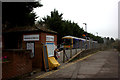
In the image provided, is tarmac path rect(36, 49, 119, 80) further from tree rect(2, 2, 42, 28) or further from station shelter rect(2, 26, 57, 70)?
tree rect(2, 2, 42, 28)

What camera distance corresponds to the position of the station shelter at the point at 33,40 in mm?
9587

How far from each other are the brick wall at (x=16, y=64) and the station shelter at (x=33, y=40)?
4.83ft

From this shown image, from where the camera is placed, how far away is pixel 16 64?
22.6 ft

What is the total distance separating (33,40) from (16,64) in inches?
127

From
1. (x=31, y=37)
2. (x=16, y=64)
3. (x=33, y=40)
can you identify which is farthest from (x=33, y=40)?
(x=16, y=64)

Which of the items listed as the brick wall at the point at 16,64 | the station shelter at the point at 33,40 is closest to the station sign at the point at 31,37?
the station shelter at the point at 33,40

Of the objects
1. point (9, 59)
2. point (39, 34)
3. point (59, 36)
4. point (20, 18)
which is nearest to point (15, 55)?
point (9, 59)

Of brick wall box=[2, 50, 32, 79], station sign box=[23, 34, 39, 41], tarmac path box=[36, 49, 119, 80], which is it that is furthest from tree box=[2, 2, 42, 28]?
tarmac path box=[36, 49, 119, 80]

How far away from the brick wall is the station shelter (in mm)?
1471

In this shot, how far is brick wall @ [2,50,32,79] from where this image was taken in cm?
633

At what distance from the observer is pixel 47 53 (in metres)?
9.67

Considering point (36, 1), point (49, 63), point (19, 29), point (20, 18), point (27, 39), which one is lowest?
point (49, 63)

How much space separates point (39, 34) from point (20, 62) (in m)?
2.95

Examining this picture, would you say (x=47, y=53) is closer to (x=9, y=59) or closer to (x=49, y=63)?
(x=49, y=63)
